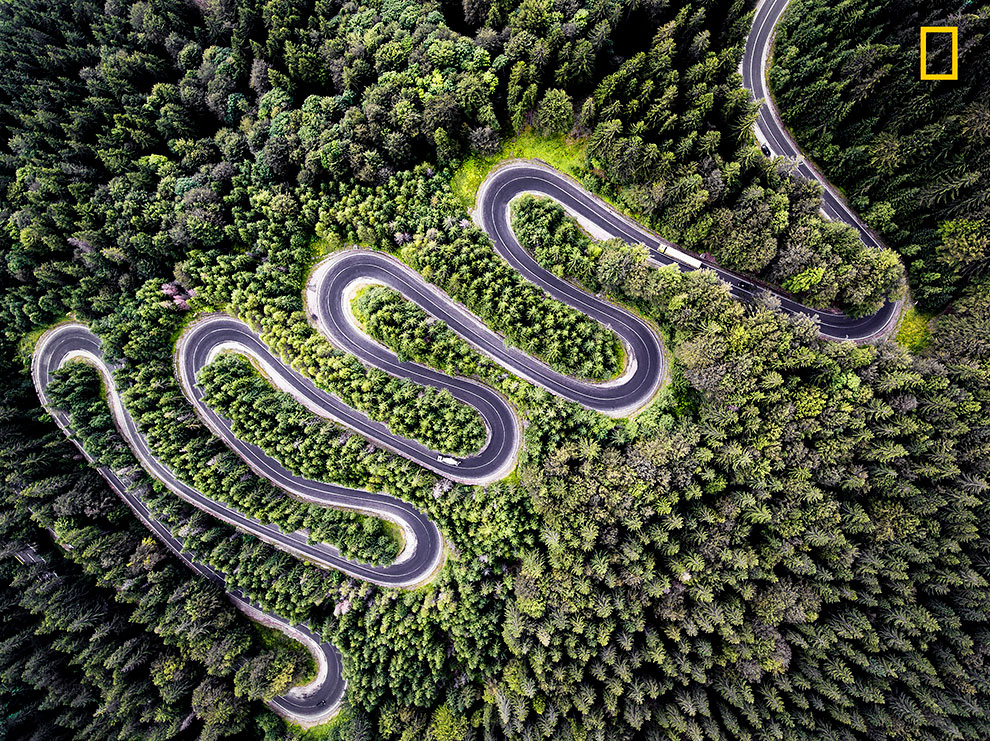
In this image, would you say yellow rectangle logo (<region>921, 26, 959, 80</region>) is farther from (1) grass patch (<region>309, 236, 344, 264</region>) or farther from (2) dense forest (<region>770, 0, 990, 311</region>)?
(1) grass patch (<region>309, 236, 344, 264</region>)

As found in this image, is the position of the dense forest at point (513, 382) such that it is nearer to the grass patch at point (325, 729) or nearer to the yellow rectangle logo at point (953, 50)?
the yellow rectangle logo at point (953, 50)

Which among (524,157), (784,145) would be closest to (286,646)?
(524,157)

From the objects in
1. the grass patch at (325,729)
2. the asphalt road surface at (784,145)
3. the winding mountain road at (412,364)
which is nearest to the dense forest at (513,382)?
the grass patch at (325,729)

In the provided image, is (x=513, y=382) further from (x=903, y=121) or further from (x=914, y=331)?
(x=903, y=121)

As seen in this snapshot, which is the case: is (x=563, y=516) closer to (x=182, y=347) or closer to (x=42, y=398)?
(x=182, y=347)

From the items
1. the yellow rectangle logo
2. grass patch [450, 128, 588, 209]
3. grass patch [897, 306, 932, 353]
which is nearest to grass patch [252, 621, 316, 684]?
grass patch [450, 128, 588, 209]
